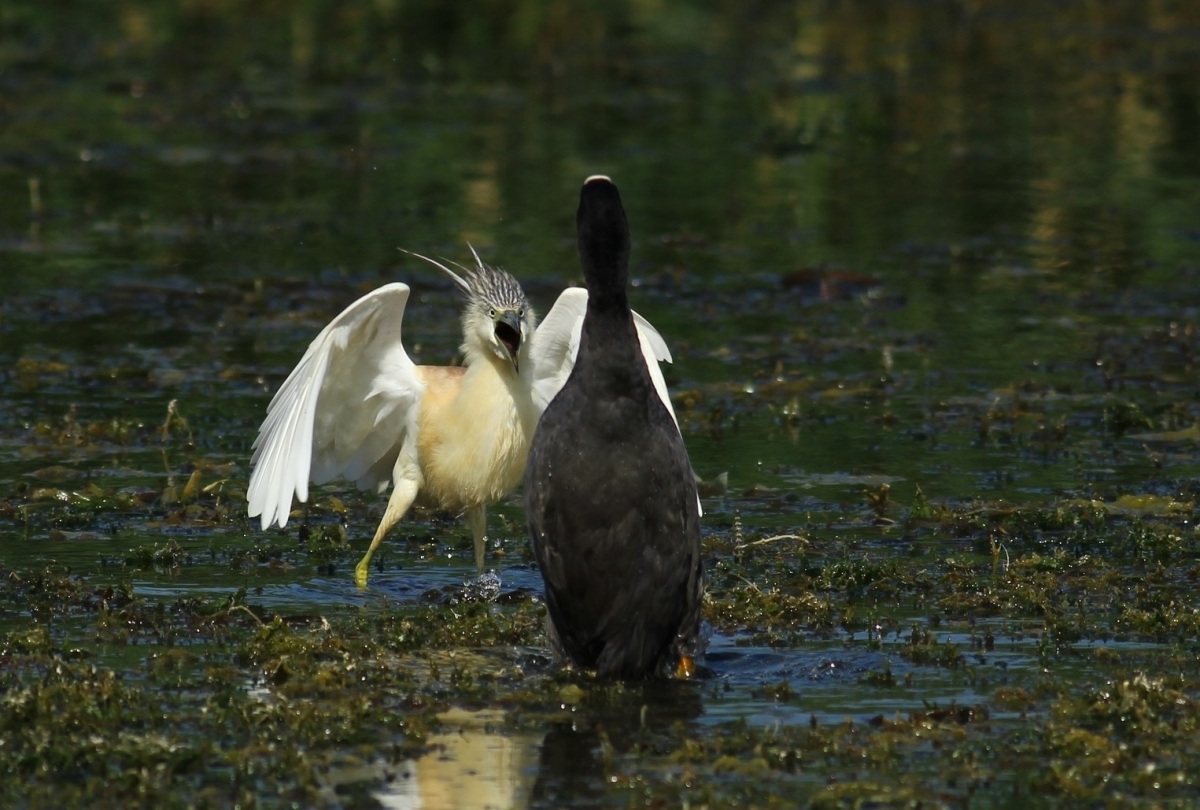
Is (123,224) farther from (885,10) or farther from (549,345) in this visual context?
(885,10)

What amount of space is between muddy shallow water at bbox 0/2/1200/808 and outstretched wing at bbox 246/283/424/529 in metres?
0.41

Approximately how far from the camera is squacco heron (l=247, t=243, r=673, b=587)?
8.06 m

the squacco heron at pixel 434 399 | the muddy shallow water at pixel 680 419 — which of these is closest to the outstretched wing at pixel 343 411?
the squacco heron at pixel 434 399

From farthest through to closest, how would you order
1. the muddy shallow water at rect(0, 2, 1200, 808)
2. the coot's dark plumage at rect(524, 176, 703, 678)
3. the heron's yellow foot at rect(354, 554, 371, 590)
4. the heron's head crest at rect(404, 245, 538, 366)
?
the heron's head crest at rect(404, 245, 538, 366), the heron's yellow foot at rect(354, 554, 371, 590), the coot's dark plumage at rect(524, 176, 703, 678), the muddy shallow water at rect(0, 2, 1200, 808)

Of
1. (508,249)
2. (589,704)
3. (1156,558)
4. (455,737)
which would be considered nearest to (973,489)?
(1156,558)

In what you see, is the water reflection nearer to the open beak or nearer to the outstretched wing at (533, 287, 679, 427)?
the outstretched wing at (533, 287, 679, 427)

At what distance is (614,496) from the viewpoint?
6.91m

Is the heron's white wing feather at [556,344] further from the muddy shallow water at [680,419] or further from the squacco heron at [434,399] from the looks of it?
the muddy shallow water at [680,419]

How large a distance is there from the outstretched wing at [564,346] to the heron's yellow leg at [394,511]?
2.12 feet

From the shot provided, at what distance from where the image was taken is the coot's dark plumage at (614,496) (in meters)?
6.89

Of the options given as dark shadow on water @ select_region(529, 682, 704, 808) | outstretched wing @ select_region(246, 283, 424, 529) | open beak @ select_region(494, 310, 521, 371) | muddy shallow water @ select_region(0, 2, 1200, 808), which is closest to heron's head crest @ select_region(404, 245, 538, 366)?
open beak @ select_region(494, 310, 521, 371)

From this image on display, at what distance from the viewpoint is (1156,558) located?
27.0 feet

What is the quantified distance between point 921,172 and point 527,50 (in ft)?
26.7

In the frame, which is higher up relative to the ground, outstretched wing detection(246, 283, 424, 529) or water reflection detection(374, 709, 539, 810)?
outstretched wing detection(246, 283, 424, 529)
